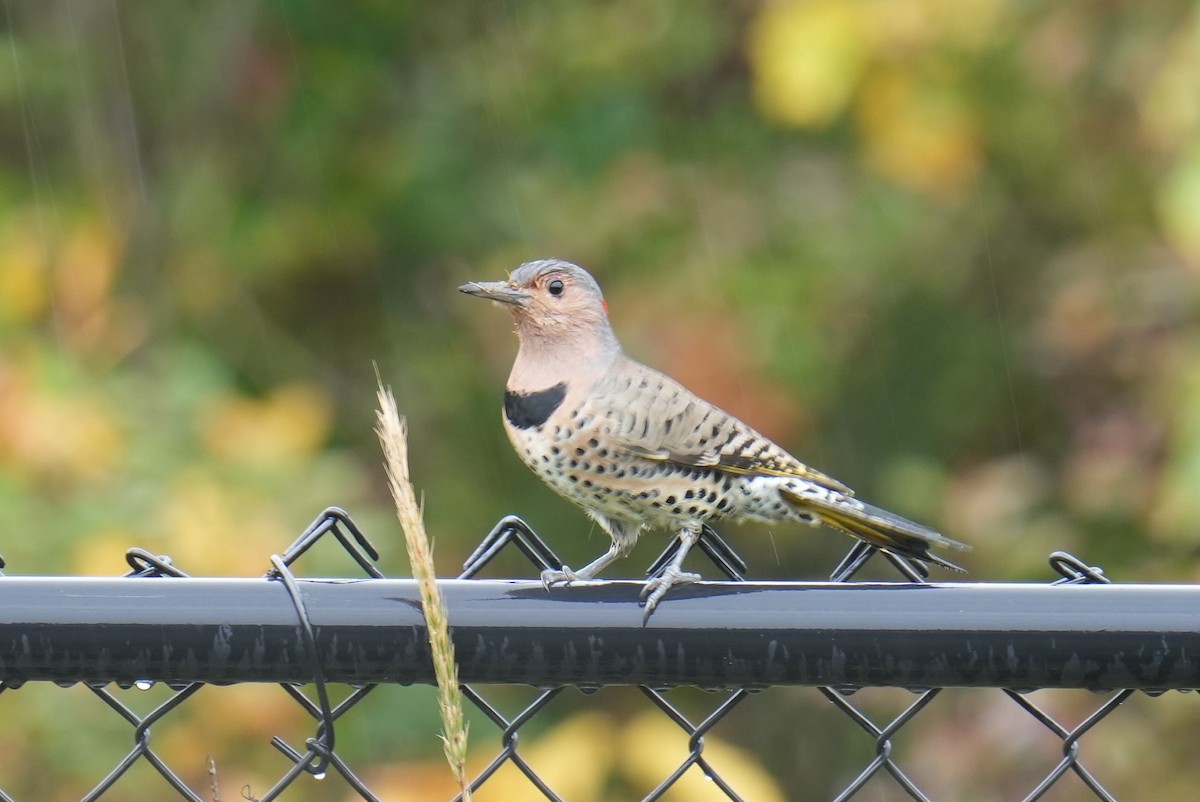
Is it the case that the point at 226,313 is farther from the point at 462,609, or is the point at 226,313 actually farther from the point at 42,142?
the point at 462,609

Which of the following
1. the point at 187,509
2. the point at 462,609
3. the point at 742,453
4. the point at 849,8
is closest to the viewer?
the point at 462,609

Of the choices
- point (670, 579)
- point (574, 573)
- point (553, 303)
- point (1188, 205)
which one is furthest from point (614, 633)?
point (1188, 205)

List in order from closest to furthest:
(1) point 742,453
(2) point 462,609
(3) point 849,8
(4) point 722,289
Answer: (2) point 462,609
(1) point 742,453
(3) point 849,8
(4) point 722,289

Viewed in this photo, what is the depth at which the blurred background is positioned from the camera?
4855 millimetres

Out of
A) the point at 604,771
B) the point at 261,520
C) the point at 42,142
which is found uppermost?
the point at 42,142

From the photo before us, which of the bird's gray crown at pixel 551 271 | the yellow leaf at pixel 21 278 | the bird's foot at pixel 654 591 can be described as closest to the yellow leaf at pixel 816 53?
the bird's gray crown at pixel 551 271

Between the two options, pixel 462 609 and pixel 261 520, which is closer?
pixel 462 609

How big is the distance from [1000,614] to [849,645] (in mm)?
178

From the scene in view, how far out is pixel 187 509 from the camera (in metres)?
4.43

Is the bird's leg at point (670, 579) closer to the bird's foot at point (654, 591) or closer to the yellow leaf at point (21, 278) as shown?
the bird's foot at point (654, 591)

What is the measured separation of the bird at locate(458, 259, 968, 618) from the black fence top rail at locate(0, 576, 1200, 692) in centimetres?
85

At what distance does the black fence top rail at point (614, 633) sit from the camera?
5.55ft

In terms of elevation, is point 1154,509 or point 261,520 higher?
point 261,520

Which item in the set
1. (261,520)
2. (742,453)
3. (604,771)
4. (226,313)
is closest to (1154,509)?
(604,771)
